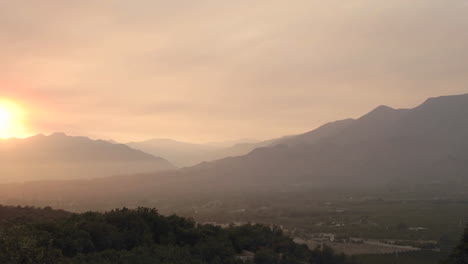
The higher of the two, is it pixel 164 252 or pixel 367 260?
pixel 164 252

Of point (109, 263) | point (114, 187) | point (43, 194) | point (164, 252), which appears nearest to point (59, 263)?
point (109, 263)

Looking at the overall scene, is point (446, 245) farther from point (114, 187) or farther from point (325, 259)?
point (114, 187)

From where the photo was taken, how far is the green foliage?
26.3 metres

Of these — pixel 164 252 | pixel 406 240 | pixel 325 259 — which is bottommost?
pixel 406 240

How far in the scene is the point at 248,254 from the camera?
119 ft

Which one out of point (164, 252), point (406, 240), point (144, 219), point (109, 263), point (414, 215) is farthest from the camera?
point (414, 215)

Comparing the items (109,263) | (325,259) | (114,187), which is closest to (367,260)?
(325,259)

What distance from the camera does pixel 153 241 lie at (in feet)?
111

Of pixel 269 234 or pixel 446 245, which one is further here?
pixel 446 245

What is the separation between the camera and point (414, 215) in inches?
3666

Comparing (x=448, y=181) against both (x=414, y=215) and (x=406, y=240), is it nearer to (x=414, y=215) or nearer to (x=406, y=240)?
(x=414, y=215)

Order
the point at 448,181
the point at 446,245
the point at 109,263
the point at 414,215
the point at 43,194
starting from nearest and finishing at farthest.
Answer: the point at 109,263 < the point at 446,245 < the point at 414,215 < the point at 43,194 < the point at 448,181

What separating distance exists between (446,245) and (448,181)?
131m

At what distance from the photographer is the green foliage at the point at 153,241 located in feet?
86.2
